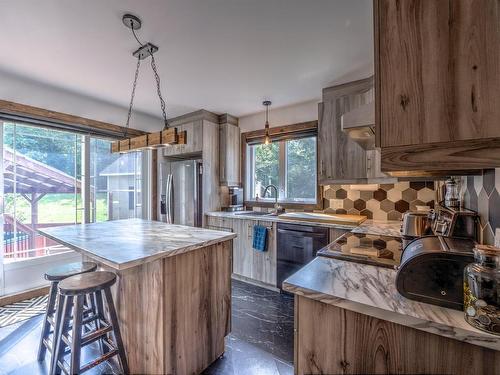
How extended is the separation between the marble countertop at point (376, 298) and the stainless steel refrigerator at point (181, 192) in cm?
263

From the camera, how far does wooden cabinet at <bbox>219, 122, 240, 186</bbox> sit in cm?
374

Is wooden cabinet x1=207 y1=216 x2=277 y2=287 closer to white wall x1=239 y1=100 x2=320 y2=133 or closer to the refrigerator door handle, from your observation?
the refrigerator door handle

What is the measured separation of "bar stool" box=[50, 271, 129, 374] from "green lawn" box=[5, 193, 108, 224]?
6.63ft

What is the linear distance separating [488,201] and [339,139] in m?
1.67

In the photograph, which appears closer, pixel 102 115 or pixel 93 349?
pixel 93 349

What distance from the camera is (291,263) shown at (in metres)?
2.76

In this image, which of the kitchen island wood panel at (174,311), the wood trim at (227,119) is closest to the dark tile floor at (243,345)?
the kitchen island wood panel at (174,311)

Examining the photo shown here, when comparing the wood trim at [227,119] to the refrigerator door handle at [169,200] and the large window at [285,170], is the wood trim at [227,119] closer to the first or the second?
the large window at [285,170]

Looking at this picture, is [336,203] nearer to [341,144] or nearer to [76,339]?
[341,144]

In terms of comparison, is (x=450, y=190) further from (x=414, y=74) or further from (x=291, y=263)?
(x=291, y=263)

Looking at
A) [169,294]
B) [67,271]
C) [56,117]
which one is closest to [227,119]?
[56,117]

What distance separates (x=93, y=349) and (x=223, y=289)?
1.15 metres

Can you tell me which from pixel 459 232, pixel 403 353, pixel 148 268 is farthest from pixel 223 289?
pixel 459 232

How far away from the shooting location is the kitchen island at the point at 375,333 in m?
0.69
